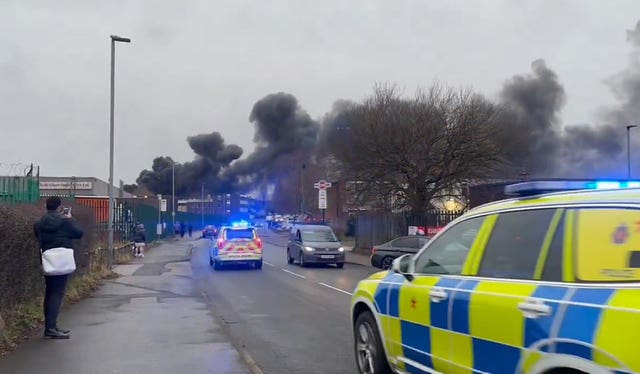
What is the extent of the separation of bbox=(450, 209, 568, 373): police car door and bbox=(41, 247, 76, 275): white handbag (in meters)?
5.42

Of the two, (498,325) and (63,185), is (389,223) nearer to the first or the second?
(498,325)

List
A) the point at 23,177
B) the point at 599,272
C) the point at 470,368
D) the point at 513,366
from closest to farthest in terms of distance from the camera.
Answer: the point at 599,272 → the point at 513,366 → the point at 470,368 → the point at 23,177

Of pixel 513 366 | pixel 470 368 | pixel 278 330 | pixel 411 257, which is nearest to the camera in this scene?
A: pixel 513 366

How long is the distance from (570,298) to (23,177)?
12.0 m

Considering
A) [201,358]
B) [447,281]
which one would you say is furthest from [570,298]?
[201,358]

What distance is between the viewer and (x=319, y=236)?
77.8ft

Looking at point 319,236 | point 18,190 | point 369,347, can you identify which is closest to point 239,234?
point 319,236

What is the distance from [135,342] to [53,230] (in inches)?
65.7

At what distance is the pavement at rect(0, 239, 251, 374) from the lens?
6.70 meters

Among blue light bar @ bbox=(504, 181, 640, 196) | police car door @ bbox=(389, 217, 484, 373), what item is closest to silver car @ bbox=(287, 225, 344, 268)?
police car door @ bbox=(389, 217, 484, 373)

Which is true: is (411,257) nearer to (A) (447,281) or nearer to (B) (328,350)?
(A) (447,281)

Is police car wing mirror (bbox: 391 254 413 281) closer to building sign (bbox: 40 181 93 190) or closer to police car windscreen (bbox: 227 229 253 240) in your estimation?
police car windscreen (bbox: 227 229 253 240)

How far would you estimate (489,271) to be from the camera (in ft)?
13.3

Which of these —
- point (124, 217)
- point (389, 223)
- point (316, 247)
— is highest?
point (124, 217)
